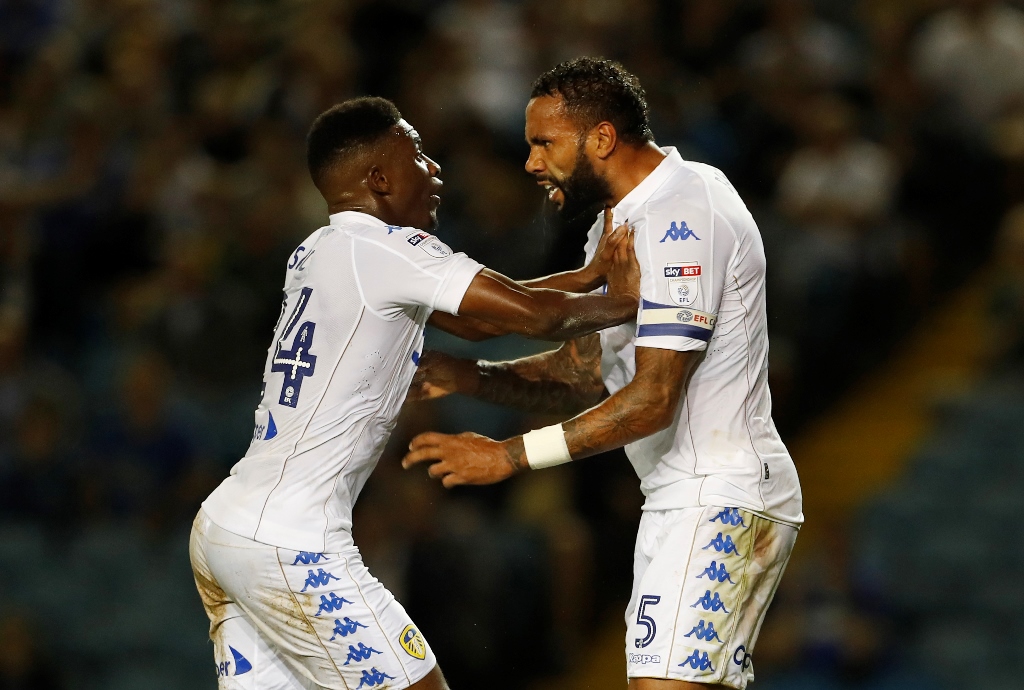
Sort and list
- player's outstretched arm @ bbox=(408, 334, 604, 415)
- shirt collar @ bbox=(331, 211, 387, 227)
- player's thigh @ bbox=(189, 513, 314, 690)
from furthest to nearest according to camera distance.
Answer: player's outstretched arm @ bbox=(408, 334, 604, 415) → player's thigh @ bbox=(189, 513, 314, 690) → shirt collar @ bbox=(331, 211, 387, 227)

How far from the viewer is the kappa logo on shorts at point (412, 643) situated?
423 centimetres

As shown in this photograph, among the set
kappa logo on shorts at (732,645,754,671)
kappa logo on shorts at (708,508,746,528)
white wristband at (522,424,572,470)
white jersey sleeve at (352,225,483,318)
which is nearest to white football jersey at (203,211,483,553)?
white jersey sleeve at (352,225,483,318)

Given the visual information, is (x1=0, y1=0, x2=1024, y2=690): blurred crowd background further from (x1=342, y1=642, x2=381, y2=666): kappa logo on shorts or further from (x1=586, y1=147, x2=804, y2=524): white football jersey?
(x1=342, y1=642, x2=381, y2=666): kappa logo on shorts

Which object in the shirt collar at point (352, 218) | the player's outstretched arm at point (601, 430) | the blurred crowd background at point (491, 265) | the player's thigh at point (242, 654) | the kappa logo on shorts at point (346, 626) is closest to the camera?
the kappa logo on shorts at point (346, 626)

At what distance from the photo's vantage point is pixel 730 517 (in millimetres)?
4367

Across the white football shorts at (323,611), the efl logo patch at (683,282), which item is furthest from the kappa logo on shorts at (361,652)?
the efl logo patch at (683,282)

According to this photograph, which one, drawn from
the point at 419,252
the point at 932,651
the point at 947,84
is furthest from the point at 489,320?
the point at 947,84

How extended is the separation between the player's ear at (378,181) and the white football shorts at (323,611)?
1.25 m

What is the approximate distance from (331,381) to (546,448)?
743mm

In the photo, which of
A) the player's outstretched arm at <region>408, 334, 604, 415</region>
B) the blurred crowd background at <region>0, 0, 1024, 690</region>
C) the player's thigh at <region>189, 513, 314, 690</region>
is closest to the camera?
the player's thigh at <region>189, 513, 314, 690</region>

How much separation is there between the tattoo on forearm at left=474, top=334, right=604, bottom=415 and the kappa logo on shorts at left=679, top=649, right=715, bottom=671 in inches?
50.1

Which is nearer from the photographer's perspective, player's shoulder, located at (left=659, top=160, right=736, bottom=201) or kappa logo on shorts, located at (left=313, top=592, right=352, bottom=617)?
kappa logo on shorts, located at (left=313, top=592, right=352, bottom=617)

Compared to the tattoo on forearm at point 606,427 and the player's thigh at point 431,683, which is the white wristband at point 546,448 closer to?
the tattoo on forearm at point 606,427

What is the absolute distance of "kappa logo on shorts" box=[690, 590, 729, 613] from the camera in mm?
4301
